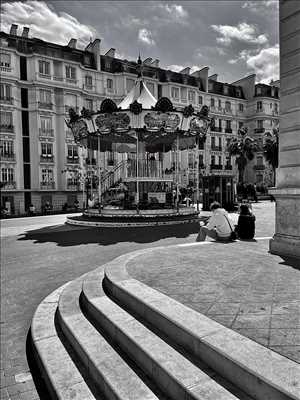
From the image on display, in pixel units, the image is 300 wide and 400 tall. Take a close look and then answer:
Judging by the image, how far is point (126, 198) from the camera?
2198cm

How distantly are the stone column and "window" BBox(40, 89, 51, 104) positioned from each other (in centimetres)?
3718

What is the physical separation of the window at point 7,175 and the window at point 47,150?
180 inches

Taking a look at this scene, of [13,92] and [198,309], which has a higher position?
[13,92]

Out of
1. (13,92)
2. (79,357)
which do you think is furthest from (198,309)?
(13,92)

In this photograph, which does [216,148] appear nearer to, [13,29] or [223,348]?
[13,29]

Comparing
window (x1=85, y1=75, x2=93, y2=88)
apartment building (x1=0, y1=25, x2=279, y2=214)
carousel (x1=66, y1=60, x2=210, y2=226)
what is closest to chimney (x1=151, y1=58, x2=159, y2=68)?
apartment building (x1=0, y1=25, x2=279, y2=214)

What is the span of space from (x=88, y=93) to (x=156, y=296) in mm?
42057

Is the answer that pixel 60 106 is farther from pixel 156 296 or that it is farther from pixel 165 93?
pixel 156 296

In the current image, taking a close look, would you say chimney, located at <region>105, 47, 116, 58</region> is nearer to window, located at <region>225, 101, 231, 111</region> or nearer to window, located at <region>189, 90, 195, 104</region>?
window, located at <region>189, 90, 195, 104</region>

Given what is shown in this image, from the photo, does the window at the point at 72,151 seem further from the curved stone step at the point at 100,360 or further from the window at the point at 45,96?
the curved stone step at the point at 100,360

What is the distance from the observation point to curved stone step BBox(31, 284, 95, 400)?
290 centimetres

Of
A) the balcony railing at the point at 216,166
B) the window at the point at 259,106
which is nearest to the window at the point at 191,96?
the balcony railing at the point at 216,166

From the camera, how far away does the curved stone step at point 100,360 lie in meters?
2.67

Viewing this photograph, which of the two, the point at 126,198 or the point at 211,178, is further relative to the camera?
the point at 211,178
